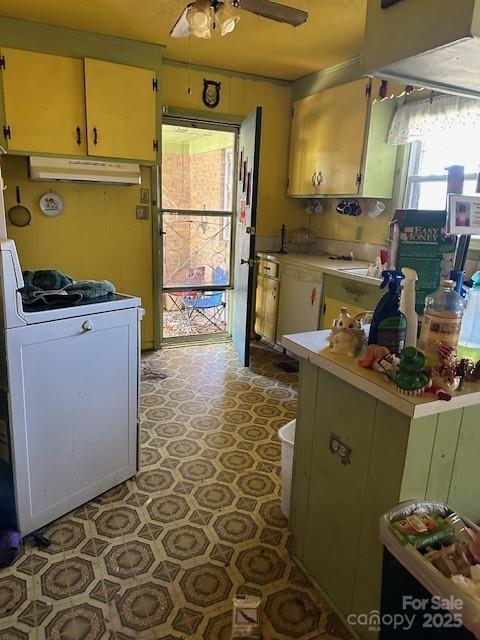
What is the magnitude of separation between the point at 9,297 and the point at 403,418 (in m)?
1.35


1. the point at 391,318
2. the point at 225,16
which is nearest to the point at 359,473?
the point at 391,318

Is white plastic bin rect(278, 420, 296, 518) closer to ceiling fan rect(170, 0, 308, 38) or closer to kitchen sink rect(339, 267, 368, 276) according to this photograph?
kitchen sink rect(339, 267, 368, 276)

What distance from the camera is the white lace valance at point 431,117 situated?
8.90ft

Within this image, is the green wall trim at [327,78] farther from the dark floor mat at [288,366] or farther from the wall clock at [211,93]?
the dark floor mat at [288,366]

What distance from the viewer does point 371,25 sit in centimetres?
110

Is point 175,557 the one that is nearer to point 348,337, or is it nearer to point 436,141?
point 348,337

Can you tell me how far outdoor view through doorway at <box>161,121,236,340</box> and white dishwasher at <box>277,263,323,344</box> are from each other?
853 mm

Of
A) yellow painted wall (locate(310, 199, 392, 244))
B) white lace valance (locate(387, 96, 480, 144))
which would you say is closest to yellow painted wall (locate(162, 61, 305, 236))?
yellow painted wall (locate(310, 199, 392, 244))

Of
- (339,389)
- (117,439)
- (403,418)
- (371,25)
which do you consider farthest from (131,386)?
(371,25)

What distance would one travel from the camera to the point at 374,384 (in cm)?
116

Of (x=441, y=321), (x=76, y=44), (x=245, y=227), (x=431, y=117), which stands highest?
(x=76, y=44)

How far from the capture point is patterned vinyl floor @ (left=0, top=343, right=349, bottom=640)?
145 cm

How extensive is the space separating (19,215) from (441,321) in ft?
10.7

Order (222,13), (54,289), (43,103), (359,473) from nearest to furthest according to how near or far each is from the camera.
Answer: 1. (359,473)
2. (54,289)
3. (222,13)
4. (43,103)
